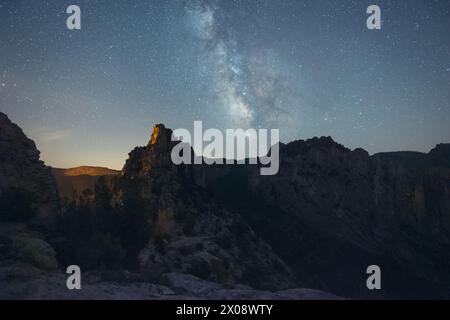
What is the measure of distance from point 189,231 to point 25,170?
1887 centimetres

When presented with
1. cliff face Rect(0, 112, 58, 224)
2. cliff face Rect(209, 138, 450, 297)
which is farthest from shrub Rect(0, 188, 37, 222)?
cliff face Rect(209, 138, 450, 297)

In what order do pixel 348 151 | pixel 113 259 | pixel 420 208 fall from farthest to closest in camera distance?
pixel 348 151 → pixel 420 208 → pixel 113 259

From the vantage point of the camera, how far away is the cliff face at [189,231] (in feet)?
125

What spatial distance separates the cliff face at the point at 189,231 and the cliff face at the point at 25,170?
29.3ft

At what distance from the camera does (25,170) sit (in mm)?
38562

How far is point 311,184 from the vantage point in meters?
82.4

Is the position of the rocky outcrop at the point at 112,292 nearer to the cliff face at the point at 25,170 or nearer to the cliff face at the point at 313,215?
the cliff face at the point at 313,215

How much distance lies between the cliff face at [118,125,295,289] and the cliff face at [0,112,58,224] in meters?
8.92

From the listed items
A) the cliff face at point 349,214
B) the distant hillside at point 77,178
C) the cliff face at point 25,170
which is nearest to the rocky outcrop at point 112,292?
the cliff face at point 25,170

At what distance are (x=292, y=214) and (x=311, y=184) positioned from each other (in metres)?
10.1

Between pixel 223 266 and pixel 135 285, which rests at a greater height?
pixel 135 285

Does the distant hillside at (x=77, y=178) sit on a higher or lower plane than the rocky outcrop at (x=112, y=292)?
higher
